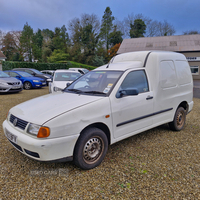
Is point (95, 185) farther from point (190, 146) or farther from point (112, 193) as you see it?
point (190, 146)

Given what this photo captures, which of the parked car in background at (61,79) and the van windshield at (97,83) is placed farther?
the parked car in background at (61,79)

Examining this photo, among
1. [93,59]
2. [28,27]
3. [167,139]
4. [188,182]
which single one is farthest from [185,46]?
[28,27]

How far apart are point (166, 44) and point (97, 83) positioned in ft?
87.9

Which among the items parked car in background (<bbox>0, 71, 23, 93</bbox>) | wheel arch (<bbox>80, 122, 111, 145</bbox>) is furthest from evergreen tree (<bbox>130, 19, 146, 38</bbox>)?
wheel arch (<bbox>80, 122, 111, 145</bbox>)

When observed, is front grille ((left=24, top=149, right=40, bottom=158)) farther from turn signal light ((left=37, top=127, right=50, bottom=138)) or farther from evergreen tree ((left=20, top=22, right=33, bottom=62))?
evergreen tree ((left=20, top=22, right=33, bottom=62))

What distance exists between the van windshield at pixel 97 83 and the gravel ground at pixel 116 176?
4.29ft

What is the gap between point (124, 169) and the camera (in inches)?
118

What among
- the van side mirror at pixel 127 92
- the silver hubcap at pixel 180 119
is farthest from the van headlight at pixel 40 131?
the silver hubcap at pixel 180 119

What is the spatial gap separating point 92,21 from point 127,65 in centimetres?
4515

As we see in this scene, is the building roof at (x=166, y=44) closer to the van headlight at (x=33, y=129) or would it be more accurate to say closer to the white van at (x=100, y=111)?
the white van at (x=100, y=111)

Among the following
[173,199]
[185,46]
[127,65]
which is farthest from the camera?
[185,46]

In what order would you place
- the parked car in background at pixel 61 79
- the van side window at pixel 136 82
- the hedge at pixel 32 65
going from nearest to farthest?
the van side window at pixel 136 82 < the parked car in background at pixel 61 79 < the hedge at pixel 32 65

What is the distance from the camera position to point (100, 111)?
2969mm

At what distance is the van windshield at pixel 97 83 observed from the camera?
3.40 meters
